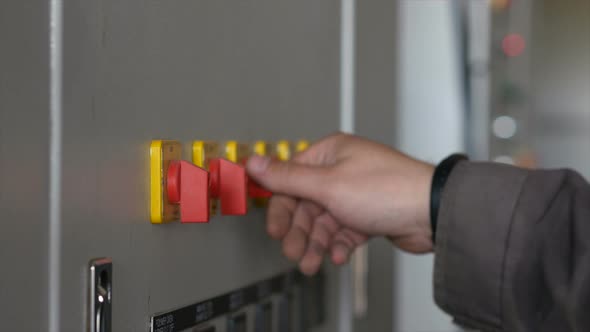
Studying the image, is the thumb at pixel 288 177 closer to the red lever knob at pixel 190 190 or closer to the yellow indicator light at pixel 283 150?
the yellow indicator light at pixel 283 150

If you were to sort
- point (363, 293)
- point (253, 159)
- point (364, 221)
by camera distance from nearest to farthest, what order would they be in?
point (253, 159), point (364, 221), point (363, 293)

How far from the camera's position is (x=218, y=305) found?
62cm

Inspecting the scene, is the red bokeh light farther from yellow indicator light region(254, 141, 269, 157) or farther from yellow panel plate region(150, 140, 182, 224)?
yellow panel plate region(150, 140, 182, 224)

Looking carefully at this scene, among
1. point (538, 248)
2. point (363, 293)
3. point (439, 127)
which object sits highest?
point (439, 127)

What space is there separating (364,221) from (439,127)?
63 cm

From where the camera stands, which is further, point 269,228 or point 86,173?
point 269,228

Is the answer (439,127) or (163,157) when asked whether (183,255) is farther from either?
(439,127)

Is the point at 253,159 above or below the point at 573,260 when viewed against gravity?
above

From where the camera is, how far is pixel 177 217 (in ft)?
1.76

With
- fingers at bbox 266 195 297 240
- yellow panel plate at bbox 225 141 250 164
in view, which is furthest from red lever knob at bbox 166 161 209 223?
fingers at bbox 266 195 297 240

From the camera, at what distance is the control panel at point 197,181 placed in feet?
1.67

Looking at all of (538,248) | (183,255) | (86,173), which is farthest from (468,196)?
(86,173)

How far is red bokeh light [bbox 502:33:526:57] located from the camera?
3053 millimetres

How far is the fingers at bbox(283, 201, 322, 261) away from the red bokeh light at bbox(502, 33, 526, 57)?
2.47 metres
